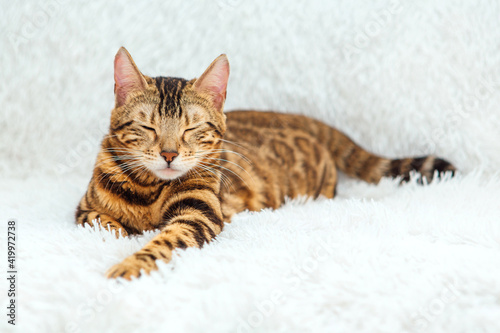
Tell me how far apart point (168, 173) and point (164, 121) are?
0.11 metres

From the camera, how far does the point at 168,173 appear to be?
37.8 inches

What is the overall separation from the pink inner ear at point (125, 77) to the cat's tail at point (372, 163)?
0.79m

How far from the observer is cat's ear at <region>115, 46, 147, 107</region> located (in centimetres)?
99

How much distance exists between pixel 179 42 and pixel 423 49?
0.83 meters

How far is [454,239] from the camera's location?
0.88m

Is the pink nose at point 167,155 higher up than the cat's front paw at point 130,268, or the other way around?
the pink nose at point 167,155

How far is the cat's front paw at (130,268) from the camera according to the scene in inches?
Result: 27.8

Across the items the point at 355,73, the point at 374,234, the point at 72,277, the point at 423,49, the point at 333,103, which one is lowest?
the point at 72,277

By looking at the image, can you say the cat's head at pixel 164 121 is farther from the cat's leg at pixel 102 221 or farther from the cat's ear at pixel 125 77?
the cat's leg at pixel 102 221

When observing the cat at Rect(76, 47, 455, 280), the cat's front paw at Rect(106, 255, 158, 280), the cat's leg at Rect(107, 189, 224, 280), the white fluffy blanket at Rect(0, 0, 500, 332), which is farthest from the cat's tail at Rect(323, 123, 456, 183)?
the cat's front paw at Rect(106, 255, 158, 280)

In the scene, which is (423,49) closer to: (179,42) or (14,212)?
(179,42)

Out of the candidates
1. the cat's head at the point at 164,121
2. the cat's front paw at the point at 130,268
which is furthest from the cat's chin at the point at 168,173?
the cat's front paw at the point at 130,268

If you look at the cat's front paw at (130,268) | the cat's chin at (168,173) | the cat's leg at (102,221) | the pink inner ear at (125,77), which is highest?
the pink inner ear at (125,77)

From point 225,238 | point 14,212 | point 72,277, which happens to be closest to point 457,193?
point 225,238
